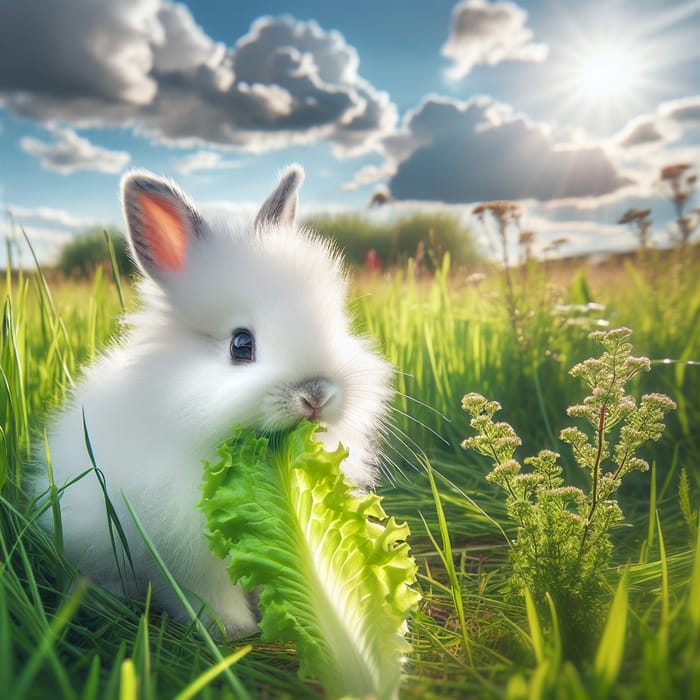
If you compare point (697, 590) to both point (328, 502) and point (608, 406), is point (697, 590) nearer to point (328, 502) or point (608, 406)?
point (608, 406)

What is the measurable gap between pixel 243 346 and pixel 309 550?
71cm

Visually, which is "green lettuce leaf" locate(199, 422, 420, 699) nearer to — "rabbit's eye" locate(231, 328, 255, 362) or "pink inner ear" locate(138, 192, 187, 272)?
"rabbit's eye" locate(231, 328, 255, 362)

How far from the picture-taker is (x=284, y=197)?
2.76 meters

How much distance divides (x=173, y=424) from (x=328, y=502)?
22.6 inches

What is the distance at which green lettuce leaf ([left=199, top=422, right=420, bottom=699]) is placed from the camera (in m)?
1.78

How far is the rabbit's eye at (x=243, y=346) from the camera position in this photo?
2.17 m

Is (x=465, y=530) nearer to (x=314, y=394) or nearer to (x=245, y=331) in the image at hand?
(x=314, y=394)

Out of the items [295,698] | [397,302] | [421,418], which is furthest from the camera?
[397,302]

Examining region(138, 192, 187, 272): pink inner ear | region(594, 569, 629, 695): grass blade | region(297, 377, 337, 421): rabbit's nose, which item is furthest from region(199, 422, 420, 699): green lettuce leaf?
region(138, 192, 187, 272): pink inner ear

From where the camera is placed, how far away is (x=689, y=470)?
10.8 ft

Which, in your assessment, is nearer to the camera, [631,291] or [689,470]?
[689,470]

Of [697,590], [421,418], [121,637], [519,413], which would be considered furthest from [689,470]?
[121,637]

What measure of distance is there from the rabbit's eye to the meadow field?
23.4 inches

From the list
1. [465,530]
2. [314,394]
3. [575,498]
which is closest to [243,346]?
[314,394]
